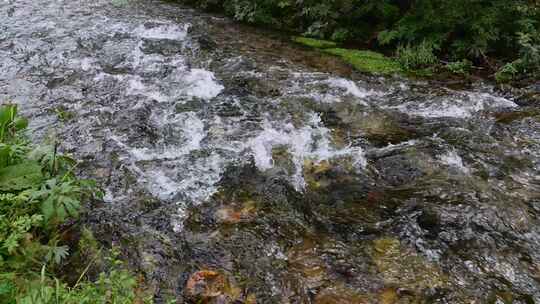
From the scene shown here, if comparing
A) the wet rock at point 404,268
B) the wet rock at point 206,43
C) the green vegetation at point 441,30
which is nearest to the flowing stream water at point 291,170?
the wet rock at point 404,268

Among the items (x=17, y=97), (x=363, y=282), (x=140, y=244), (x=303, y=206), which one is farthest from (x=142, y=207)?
(x=17, y=97)

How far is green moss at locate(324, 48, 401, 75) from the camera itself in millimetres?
8055

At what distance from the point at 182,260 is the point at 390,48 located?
6.81 metres

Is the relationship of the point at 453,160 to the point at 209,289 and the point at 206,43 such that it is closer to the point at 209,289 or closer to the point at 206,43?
the point at 209,289

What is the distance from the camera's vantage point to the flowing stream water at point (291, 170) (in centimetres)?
388

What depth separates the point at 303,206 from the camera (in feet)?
15.6

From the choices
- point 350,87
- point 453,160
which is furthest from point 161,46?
point 453,160

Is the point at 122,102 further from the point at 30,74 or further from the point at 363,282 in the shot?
the point at 363,282

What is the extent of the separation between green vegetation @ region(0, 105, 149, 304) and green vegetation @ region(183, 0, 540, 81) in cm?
647

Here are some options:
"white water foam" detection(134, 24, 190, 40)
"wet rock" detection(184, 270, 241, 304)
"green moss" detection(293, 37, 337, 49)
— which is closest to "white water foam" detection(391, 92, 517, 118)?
"green moss" detection(293, 37, 337, 49)

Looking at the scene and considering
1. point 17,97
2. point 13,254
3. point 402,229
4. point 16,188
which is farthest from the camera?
point 17,97

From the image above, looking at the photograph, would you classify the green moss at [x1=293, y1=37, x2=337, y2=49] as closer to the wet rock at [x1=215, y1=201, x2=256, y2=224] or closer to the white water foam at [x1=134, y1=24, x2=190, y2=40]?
the white water foam at [x1=134, y1=24, x2=190, y2=40]

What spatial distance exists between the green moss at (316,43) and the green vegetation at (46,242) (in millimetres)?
6349

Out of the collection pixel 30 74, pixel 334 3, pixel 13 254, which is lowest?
pixel 30 74
